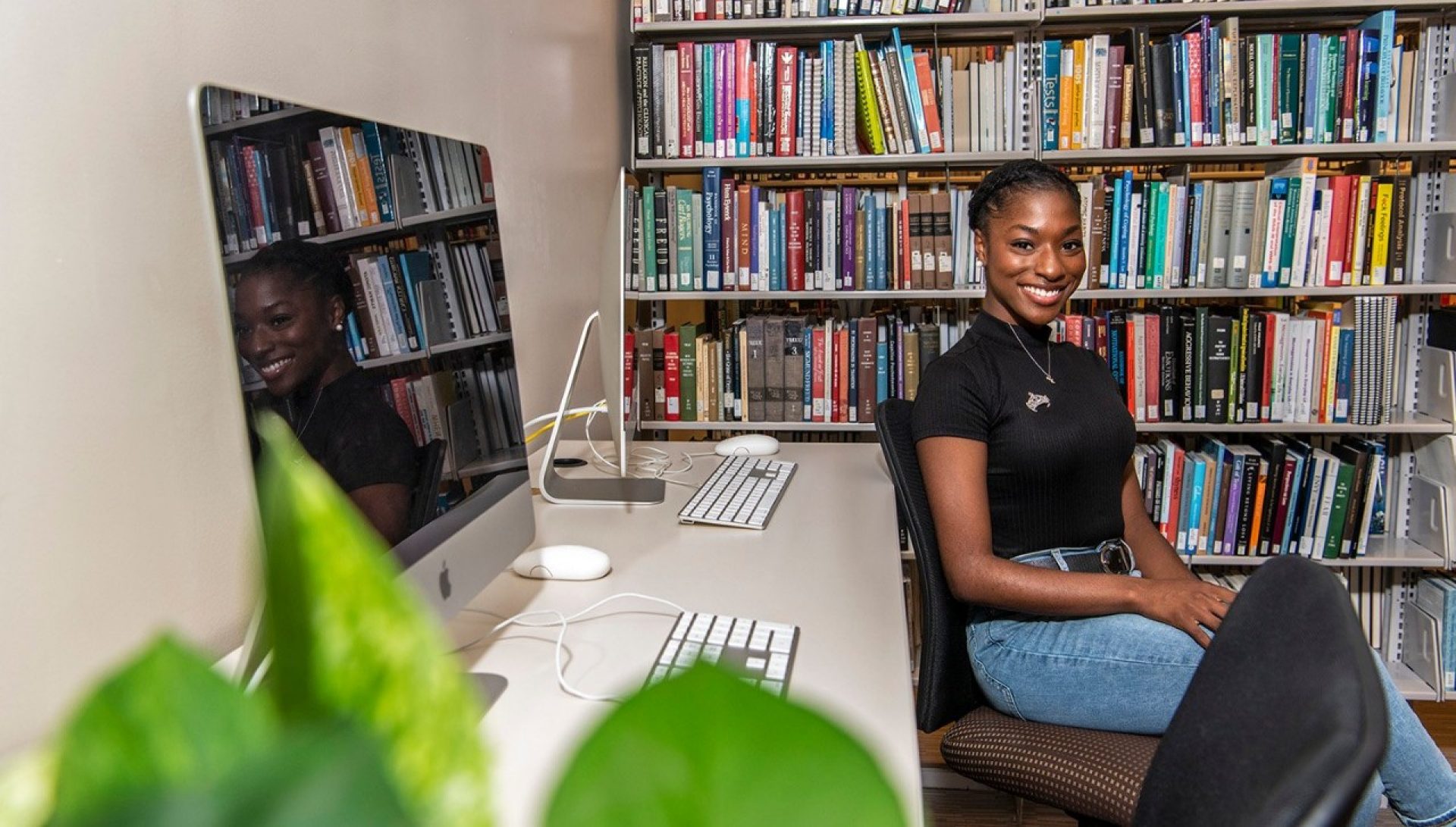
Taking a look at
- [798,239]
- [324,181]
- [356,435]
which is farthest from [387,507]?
[798,239]

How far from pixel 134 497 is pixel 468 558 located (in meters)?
0.33

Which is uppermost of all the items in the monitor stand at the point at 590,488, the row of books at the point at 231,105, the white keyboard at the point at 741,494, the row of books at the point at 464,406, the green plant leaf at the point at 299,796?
the row of books at the point at 231,105

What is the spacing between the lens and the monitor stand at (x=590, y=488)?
1.68 m

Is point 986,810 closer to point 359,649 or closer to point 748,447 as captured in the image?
point 748,447

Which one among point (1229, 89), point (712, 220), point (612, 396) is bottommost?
point (612, 396)

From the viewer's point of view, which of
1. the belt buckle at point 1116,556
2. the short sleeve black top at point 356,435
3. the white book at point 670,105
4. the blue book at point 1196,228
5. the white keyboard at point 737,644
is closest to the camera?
the short sleeve black top at point 356,435

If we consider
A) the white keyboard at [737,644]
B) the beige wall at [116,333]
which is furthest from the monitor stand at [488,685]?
the beige wall at [116,333]

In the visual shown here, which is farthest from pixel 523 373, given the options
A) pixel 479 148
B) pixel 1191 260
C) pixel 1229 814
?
pixel 1191 260

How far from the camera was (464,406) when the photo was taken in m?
1.02

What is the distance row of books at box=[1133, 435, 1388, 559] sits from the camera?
2762 millimetres

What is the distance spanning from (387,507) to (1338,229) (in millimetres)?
2768

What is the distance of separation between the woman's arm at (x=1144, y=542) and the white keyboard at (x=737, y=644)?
3.15 feet

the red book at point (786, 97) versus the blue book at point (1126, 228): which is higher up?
the red book at point (786, 97)

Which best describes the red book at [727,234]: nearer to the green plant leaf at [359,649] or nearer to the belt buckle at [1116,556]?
the belt buckle at [1116,556]
